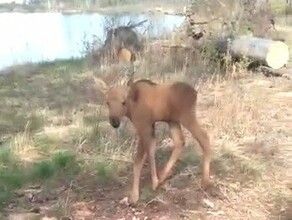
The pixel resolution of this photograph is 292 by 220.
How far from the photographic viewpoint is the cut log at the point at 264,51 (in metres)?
9.28

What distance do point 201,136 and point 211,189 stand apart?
0.44m

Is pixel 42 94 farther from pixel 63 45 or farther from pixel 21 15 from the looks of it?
pixel 21 15

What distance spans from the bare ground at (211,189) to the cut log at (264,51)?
335cm

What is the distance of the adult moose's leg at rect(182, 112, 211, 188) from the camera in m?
4.06

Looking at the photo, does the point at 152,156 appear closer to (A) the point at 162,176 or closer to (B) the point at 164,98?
(A) the point at 162,176

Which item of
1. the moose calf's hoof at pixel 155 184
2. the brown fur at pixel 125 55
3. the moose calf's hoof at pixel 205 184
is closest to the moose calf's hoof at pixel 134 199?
the moose calf's hoof at pixel 155 184

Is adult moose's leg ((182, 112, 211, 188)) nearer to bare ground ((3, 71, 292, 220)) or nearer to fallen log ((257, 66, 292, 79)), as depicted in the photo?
bare ground ((3, 71, 292, 220))

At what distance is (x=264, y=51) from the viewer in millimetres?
9297

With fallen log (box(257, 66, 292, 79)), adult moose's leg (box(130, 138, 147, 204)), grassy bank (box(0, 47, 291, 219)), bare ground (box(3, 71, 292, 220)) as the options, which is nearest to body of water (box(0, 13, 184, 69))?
fallen log (box(257, 66, 292, 79))

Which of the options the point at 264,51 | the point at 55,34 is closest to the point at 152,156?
the point at 264,51

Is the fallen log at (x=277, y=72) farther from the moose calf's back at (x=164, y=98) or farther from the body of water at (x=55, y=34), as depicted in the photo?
the moose calf's back at (x=164, y=98)

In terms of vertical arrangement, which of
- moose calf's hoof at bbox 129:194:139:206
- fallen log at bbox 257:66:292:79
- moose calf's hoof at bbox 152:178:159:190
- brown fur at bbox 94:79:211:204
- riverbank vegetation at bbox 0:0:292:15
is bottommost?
riverbank vegetation at bbox 0:0:292:15

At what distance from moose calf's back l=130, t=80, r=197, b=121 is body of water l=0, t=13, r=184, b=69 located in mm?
7868

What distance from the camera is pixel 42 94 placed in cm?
851
